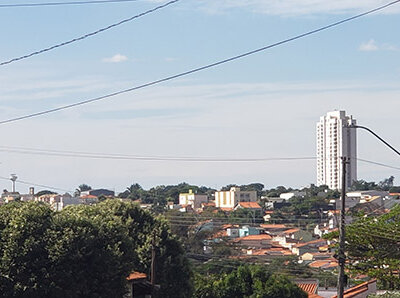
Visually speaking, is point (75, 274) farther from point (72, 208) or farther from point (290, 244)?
point (290, 244)

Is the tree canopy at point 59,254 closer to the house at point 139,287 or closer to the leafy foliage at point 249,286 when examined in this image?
the house at point 139,287

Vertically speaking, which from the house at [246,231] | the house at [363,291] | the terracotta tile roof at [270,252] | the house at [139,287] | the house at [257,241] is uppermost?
the house at [246,231]

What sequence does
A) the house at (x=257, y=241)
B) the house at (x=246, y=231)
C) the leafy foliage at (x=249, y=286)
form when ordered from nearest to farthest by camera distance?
the leafy foliage at (x=249, y=286) → the house at (x=257, y=241) → the house at (x=246, y=231)

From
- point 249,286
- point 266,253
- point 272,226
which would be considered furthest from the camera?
point 272,226

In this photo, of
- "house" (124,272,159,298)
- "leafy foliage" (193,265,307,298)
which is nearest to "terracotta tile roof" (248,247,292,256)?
"leafy foliage" (193,265,307,298)

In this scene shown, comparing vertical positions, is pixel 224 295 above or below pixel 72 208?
below

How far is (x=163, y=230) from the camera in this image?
1827 inches

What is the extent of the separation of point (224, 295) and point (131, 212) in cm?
634

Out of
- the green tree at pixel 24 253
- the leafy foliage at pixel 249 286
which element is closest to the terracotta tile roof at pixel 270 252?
the leafy foliage at pixel 249 286

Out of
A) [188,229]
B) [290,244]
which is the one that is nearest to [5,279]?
[188,229]

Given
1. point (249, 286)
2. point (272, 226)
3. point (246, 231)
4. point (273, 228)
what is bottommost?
point (249, 286)

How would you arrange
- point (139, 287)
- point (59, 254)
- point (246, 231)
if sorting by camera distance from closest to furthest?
point (59, 254) → point (139, 287) → point (246, 231)

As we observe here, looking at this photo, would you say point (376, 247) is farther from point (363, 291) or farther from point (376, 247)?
point (363, 291)

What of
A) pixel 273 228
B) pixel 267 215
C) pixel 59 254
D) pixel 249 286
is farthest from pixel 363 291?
pixel 267 215
